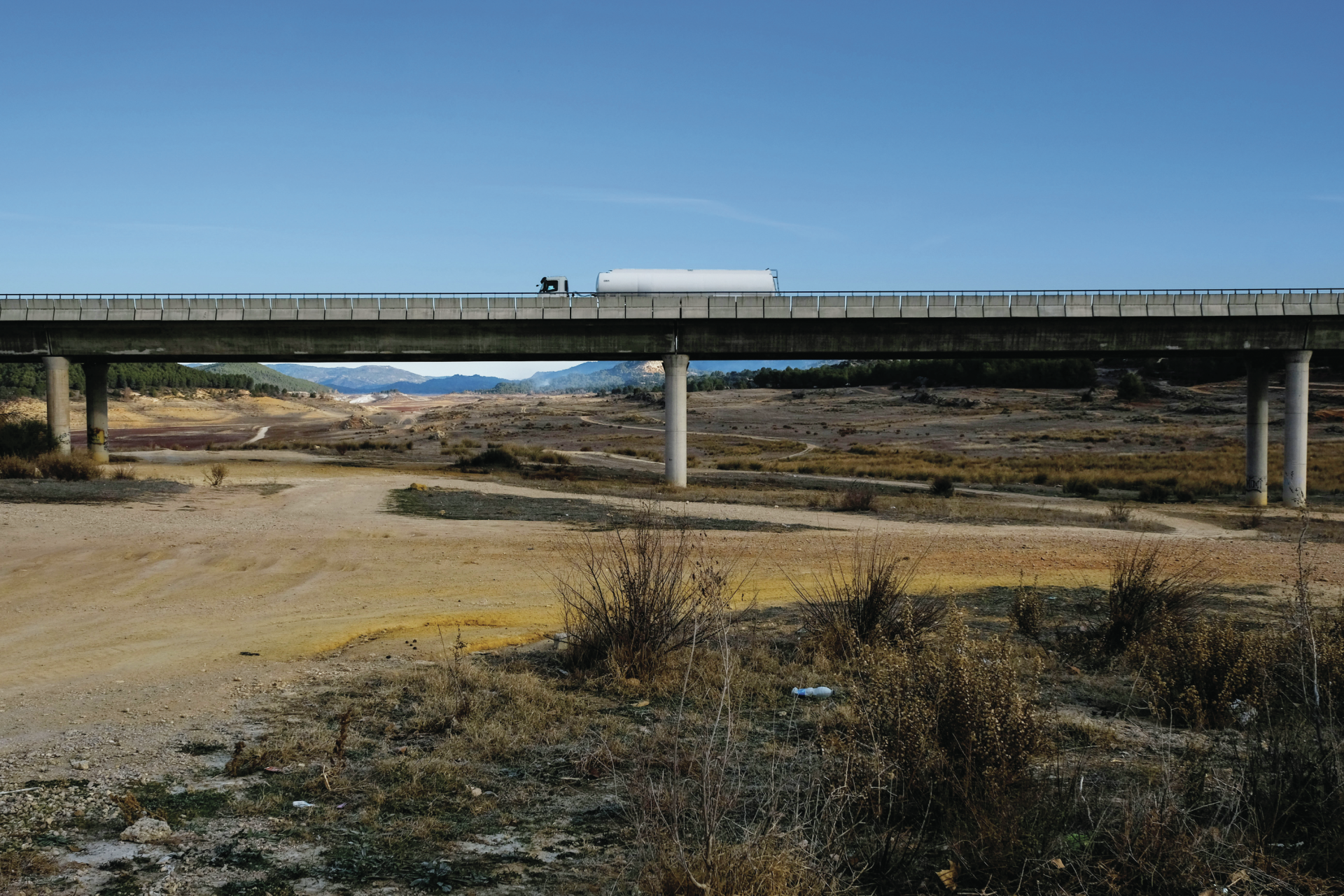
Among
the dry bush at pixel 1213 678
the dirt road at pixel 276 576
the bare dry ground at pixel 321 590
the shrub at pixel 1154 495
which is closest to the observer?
the bare dry ground at pixel 321 590

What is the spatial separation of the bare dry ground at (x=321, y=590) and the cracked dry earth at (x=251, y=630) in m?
0.03

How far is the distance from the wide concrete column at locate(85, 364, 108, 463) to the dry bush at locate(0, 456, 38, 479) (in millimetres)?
10875

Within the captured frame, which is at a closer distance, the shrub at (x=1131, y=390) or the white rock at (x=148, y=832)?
the white rock at (x=148, y=832)

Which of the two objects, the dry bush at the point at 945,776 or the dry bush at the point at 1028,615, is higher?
the dry bush at the point at 945,776

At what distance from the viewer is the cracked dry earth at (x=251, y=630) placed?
5.42 meters

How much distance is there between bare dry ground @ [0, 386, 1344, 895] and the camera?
5621 millimetres

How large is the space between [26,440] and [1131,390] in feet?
311

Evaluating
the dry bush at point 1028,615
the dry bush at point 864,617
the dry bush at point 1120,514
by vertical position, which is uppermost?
the dry bush at point 864,617

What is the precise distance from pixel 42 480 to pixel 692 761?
32.3m

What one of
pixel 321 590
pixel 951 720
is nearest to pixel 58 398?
pixel 321 590

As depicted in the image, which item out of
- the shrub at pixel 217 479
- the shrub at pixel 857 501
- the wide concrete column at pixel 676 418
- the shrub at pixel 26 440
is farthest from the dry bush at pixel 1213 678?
the shrub at pixel 26 440

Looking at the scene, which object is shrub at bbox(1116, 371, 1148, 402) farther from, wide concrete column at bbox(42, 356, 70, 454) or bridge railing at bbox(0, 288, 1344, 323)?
wide concrete column at bbox(42, 356, 70, 454)

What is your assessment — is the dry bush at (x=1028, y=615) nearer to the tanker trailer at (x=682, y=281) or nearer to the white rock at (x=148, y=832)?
the white rock at (x=148, y=832)

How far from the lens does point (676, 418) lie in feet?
128
